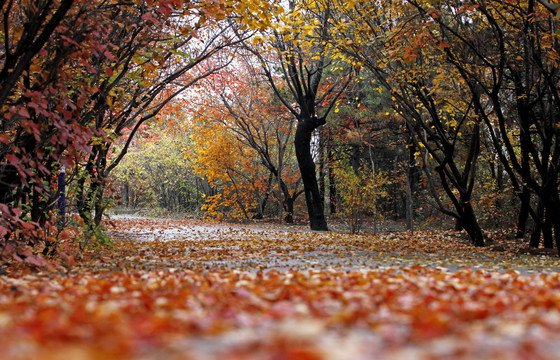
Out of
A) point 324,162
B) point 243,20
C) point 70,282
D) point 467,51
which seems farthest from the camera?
point 324,162

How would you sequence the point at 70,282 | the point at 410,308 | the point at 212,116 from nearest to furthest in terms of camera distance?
1. the point at 410,308
2. the point at 70,282
3. the point at 212,116

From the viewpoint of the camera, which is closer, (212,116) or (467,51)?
(467,51)

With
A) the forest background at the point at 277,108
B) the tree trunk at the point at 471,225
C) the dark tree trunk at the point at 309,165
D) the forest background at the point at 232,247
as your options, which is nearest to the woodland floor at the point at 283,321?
the forest background at the point at 232,247

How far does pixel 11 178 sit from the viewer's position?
17.1 ft

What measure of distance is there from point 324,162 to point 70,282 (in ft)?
62.5

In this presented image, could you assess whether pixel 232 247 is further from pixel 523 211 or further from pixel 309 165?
pixel 523 211

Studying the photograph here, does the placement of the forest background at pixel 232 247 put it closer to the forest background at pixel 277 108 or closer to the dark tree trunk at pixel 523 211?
the forest background at pixel 277 108

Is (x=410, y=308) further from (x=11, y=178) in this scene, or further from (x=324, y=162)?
(x=324, y=162)

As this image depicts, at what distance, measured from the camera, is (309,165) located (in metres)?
13.7

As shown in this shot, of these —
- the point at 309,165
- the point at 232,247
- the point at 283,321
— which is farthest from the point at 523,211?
the point at 283,321

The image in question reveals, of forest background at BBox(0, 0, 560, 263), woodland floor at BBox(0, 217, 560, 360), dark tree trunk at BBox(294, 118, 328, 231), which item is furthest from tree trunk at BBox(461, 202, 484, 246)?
woodland floor at BBox(0, 217, 560, 360)

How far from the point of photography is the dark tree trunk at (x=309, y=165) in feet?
44.6

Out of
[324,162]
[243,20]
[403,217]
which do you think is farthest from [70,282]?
[403,217]

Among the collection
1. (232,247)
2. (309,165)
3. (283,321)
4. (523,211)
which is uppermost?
(309,165)
